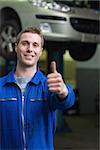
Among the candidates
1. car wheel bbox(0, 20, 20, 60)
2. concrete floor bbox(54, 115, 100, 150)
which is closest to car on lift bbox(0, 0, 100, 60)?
car wheel bbox(0, 20, 20, 60)

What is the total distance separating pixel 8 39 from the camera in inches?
280

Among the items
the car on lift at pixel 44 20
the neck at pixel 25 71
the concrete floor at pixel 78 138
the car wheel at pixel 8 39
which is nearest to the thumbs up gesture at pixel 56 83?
the neck at pixel 25 71

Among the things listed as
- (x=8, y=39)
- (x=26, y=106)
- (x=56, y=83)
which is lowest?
(x=8, y=39)

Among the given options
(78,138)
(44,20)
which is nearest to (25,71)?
→ (44,20)

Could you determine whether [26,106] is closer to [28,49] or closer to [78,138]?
[28,49]

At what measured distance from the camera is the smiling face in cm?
231

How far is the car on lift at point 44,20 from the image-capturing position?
23.1 feet

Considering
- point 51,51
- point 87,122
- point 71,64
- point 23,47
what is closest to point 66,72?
point 71,64

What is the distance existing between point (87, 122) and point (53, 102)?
9030mm

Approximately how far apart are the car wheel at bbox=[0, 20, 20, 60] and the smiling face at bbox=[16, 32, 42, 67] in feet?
15.4

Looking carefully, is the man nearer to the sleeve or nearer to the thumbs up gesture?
the sleeve

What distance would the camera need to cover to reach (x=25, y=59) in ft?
7.59

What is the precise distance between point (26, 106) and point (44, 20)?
486 cm

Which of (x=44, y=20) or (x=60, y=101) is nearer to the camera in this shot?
(x=60, y=101)
